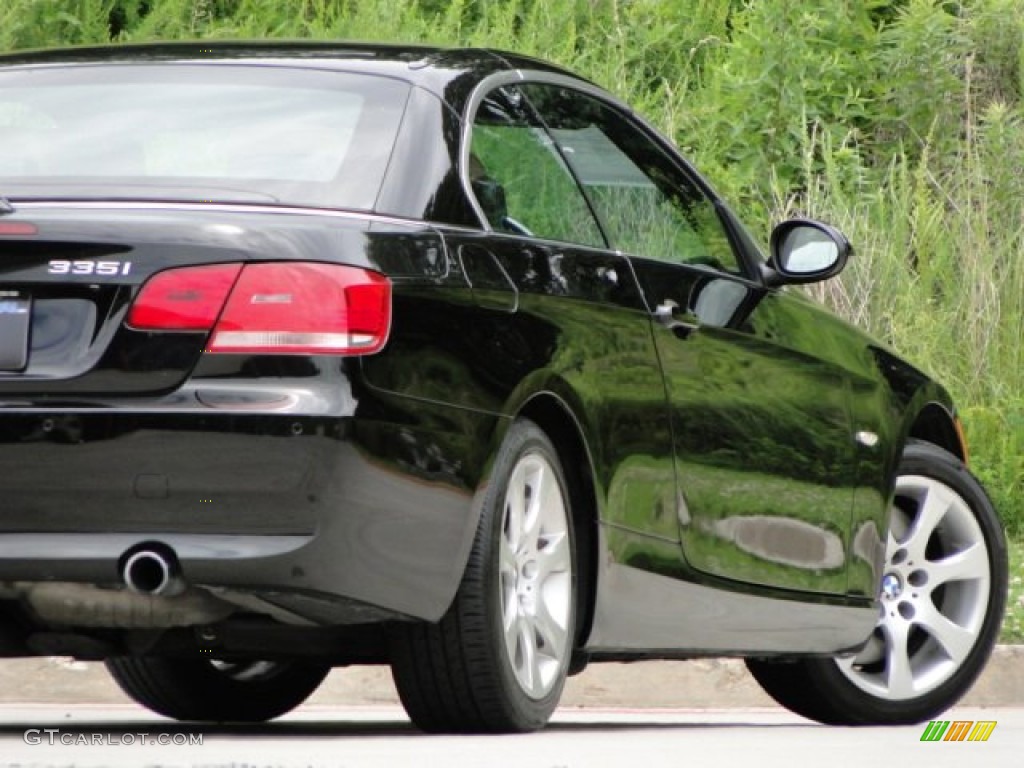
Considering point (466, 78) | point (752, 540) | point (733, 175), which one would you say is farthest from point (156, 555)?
point (733, 175)

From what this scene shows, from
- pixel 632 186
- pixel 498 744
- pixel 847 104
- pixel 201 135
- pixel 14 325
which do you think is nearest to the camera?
pixel 14 325

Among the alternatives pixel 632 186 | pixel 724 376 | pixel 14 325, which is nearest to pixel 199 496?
pixel 14 325

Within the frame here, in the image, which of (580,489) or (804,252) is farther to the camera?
(804,252)

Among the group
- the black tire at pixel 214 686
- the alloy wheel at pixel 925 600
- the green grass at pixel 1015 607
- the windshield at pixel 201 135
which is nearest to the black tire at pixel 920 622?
the alloy wheel at pixel 925 600

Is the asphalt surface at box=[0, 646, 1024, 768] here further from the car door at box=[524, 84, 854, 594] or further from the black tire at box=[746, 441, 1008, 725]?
the car door at box=[524, 84, 854, 594]

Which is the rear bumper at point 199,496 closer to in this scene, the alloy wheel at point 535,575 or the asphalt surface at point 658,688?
the alloy wheel at point 535,575

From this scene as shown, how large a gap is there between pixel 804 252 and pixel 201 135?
2011 mm

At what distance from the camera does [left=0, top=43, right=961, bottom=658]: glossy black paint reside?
494 centimetres

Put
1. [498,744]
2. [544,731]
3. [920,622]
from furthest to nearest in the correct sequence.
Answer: [920,622] → [544,731] → [498,744]

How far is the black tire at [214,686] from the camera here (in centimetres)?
688

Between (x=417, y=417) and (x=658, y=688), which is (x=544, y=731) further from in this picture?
(x=658, y=688)

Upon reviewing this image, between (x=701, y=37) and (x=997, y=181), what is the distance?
2.82 m

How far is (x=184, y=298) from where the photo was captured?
503 cm

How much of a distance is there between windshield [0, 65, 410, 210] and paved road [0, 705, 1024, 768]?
115cm
